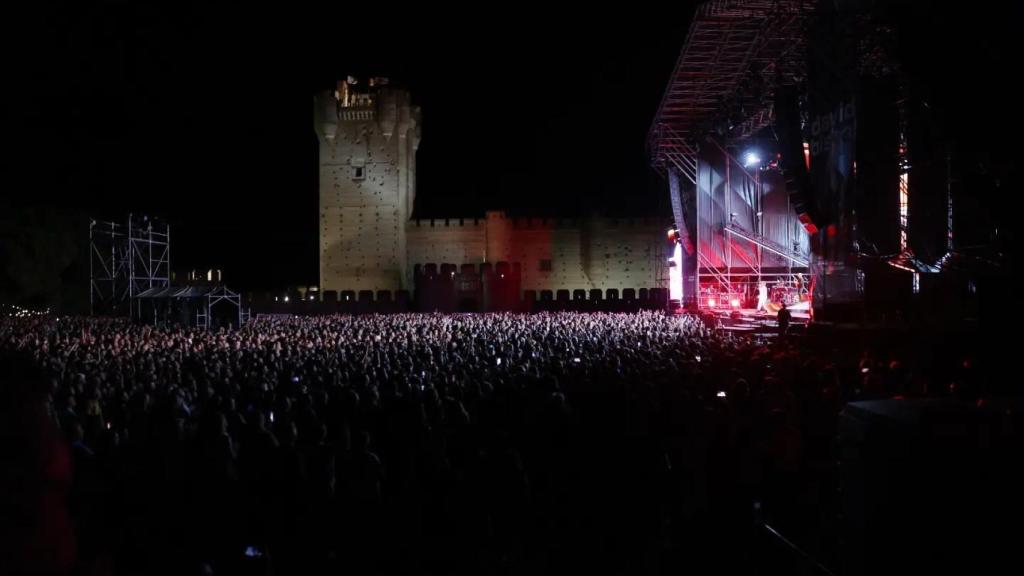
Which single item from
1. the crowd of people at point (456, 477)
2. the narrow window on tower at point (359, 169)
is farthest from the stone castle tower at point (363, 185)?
the crowd of people at point (456, 477)

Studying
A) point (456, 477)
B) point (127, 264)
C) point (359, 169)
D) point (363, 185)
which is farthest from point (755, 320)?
point (359, 169)

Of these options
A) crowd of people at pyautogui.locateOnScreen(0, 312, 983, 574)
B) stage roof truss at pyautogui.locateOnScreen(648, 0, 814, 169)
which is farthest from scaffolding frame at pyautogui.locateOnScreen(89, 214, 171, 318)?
crowd of people at pyautogui.locateOnScreen(0, 312, 983, 574)

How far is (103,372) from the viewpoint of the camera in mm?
8977

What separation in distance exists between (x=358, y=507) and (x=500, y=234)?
3779 centimetres

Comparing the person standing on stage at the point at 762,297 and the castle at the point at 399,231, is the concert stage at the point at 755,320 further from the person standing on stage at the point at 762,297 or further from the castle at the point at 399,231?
the castle at the point at 399,231

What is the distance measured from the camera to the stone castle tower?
42.1 meters

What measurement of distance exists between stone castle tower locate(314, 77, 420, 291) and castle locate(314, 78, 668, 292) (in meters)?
0.06

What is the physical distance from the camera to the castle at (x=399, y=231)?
136 feet

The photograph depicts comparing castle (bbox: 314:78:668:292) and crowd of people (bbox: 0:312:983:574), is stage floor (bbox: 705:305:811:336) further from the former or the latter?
castle (bbox: 314:78:668:292)

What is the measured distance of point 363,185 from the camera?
1683 inches

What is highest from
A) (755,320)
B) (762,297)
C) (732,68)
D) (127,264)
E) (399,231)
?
(732,68)

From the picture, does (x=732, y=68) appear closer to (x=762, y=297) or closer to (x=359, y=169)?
(x=762, y=297)

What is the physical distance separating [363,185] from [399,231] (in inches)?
152

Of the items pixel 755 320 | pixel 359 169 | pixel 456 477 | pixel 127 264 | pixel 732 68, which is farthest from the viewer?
pixel 359 169
